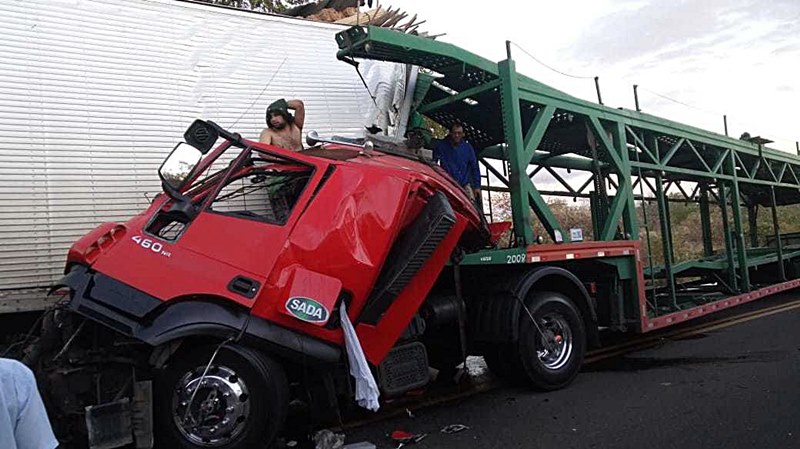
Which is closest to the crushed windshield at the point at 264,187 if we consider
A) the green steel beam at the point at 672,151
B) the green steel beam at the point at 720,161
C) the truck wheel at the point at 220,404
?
the truck wheel at the point at 220,404

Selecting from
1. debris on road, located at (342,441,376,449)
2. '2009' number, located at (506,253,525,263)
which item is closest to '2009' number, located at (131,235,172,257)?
debris on road, located at (342,441,376,449)

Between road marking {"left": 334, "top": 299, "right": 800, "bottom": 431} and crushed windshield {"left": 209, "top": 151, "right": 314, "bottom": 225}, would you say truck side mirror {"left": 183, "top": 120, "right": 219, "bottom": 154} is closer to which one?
crushed windshield {"left": 209, "top": 151, "right": 314, "bottom": 225}

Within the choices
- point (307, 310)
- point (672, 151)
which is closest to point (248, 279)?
point (307, 310)

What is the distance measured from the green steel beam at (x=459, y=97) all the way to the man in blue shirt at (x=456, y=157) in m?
0.34

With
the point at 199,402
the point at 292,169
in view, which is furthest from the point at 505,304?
the point at 199,402

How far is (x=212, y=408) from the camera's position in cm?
373

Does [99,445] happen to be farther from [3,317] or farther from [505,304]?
[505,304]

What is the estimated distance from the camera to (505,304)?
544 cm

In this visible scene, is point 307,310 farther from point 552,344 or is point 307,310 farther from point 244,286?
point 552,344

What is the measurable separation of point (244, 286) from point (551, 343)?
3175 mm

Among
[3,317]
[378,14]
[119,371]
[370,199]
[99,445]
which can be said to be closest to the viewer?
[99,445]

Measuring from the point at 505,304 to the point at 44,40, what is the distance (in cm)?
455

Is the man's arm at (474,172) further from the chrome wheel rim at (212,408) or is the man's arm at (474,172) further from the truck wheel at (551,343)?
the chrome wheel rim at (212,408)

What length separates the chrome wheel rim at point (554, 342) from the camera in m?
5.69
